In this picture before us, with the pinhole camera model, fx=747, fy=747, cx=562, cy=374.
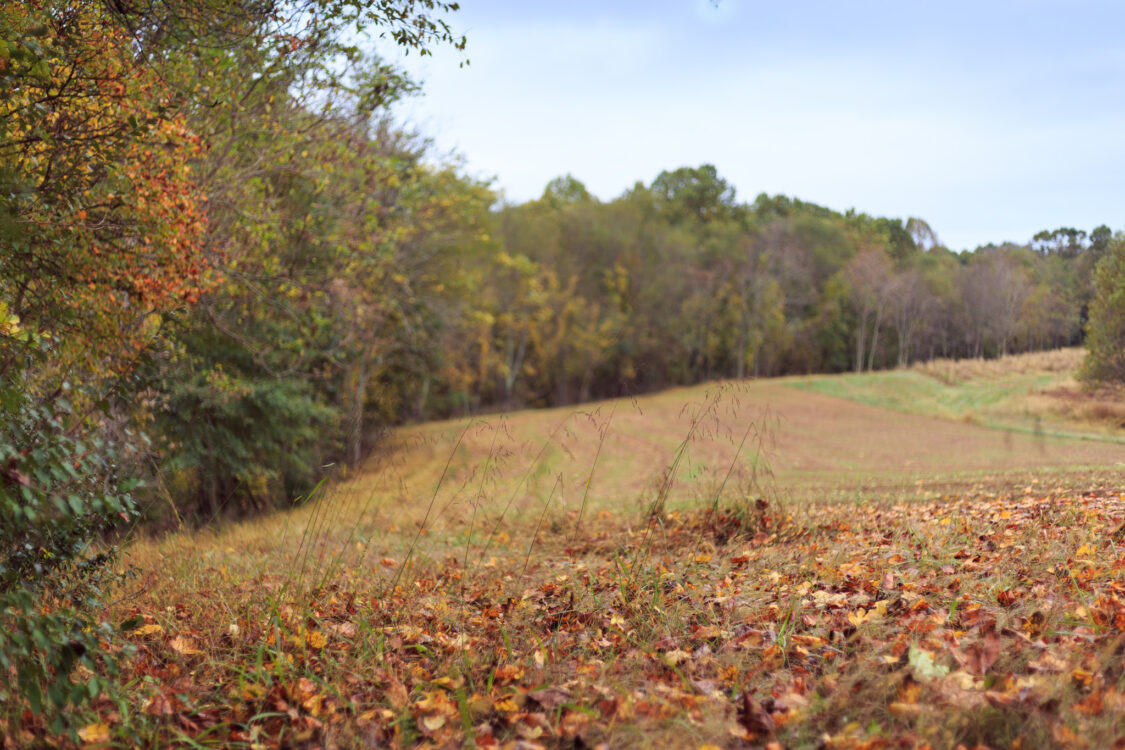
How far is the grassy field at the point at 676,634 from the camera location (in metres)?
2.94

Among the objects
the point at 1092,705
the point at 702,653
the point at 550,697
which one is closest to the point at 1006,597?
the point at 1092,705

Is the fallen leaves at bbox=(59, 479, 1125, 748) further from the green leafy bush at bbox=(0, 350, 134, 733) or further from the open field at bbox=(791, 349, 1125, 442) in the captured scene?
the open field at bbox=(791, 349, 1125, 442)

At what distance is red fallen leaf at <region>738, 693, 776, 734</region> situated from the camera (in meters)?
2.87

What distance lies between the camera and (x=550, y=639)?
3.99 metres

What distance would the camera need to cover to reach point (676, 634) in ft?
12.7

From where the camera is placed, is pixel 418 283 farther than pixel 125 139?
Yes

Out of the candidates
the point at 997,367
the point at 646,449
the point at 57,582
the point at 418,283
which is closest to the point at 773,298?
the point at 997,367

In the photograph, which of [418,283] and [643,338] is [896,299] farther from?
[418,283]

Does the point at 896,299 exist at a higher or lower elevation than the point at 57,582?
higher

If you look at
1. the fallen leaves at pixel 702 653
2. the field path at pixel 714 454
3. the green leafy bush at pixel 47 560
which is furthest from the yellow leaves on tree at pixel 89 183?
the fallen leaves at pixel 702 653

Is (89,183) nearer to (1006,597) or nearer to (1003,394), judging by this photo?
(1006,597)

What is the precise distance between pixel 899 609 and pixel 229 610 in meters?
3.78

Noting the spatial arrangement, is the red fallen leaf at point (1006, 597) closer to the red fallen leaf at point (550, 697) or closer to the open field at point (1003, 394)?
the red fallen leaf at point (550, 697)

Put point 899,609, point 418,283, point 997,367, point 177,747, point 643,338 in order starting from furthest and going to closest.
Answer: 1. point 643,338
2. point 997,367
3. point 418,283
4. point 899,609
5. point 177,747
